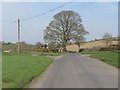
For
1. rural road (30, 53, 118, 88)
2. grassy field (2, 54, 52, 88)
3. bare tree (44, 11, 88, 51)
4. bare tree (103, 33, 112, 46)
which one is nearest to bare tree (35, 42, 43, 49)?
bare tree (44, 11, 88, 51)

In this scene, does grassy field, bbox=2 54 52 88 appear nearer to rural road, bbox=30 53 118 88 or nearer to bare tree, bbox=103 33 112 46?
rural road, bbox=30 53 118 88

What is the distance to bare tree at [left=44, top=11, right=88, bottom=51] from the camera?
293 ft

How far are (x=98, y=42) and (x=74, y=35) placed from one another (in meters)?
28.6

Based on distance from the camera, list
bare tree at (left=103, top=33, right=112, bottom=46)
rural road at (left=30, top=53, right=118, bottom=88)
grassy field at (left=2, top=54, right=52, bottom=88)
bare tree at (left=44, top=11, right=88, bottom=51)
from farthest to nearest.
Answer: bare tree at (left=103, top=33, right=112, bottom=46)
bare tree at (left=44, top=11, right=88, bottom=51)
rural road at (left=30, top=53, right=118, bottom=88)
grassy field at (left=2, top=54, right=52, bottom=88)

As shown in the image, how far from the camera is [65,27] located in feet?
300

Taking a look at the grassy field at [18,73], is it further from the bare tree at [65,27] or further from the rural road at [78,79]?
the bare tree at [65,27]

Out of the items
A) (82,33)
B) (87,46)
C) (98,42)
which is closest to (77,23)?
(82,33)

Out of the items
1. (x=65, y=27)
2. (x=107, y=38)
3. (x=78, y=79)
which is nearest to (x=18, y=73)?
(x=78, y=79)

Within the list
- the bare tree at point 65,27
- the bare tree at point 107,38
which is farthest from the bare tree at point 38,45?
the bare tree at point 107,38

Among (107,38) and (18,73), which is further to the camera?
(107,38)

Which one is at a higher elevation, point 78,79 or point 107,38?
point 107,38

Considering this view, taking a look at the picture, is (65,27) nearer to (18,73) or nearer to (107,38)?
(107,38)

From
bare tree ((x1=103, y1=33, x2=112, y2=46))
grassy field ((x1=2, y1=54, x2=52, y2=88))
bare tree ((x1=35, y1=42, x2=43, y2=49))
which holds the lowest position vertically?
grassy field ((x1=2, y1=54, x2=52, y2=88))

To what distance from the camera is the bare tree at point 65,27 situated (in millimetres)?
89250
